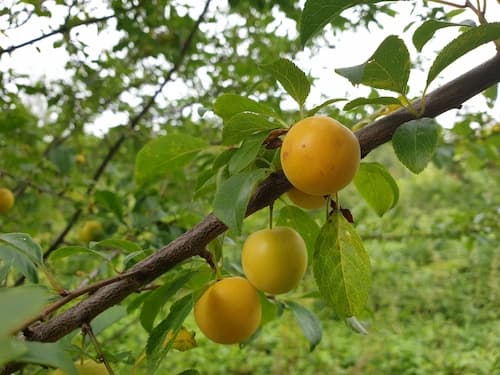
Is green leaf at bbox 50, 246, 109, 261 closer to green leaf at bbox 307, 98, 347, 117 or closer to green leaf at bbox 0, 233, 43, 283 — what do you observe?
green leaf at bbox 0, 233, 43, 283

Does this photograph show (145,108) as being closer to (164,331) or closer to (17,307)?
(164,331)

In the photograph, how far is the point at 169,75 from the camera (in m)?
1.44

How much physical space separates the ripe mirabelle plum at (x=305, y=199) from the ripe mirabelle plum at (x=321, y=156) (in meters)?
0.12

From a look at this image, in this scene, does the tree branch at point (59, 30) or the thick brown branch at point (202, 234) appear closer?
the thick brown branch at point (202, 234)

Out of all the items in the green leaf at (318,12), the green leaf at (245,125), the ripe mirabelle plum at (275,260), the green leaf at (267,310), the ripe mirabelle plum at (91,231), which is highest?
the green leaf at (318,12)

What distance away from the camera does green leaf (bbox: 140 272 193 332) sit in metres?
0.59

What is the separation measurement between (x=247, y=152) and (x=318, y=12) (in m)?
0.15

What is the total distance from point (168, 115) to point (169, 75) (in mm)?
294

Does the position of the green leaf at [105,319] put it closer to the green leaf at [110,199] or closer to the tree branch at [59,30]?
the green leaf at [110,199]

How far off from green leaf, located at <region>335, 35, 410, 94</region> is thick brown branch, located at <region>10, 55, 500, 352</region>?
0.14 feet

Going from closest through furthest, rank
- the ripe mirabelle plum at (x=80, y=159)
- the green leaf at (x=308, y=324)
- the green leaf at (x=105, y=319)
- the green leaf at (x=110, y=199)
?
the green leaf at (x=105, y=319) < the green leaf at (x=308, y=324) < the green leaf at (x=110, y=199) < the ripe mirabelle plum at (x=80, y=159)

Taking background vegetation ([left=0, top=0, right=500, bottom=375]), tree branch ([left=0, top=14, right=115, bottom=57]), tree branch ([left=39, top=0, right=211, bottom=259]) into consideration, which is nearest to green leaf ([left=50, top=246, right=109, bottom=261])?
background vegetation ([left=0, top=0, right=500, bottom=375])

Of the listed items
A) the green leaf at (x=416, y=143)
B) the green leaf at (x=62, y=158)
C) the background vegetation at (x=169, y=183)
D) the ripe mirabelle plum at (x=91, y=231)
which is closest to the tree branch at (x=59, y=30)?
the background vegetation at (x=169, y=183)

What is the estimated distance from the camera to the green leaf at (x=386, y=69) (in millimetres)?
454
